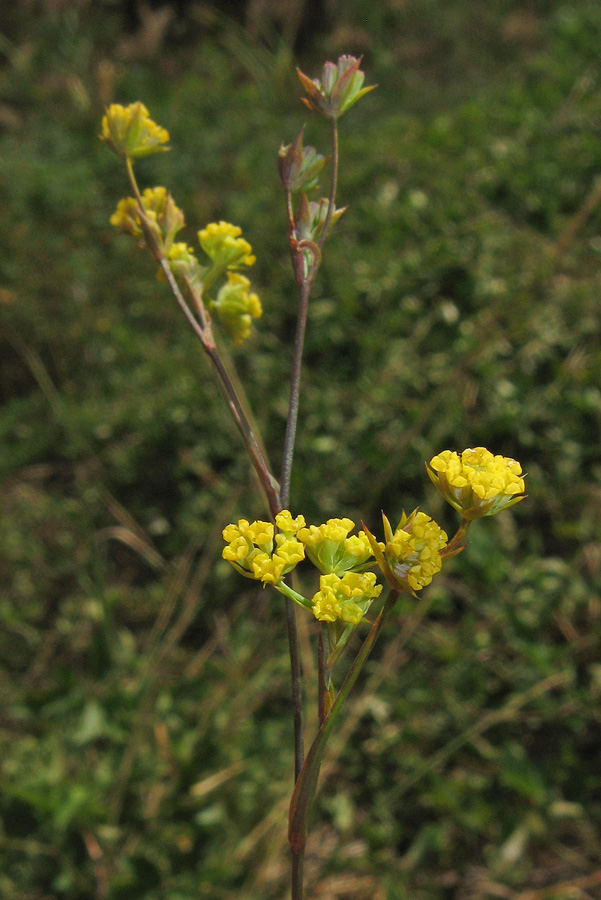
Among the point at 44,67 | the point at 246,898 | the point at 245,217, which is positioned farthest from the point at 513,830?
the point at 44,67

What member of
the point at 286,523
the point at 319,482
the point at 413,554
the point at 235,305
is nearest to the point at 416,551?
the point at 413,554

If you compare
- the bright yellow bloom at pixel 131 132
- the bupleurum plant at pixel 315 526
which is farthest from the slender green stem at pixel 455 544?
the bright yellow bloom at pixel 131 132

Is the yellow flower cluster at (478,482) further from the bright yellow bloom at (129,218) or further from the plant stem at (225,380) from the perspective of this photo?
the bright yellow bloom at (129,218)

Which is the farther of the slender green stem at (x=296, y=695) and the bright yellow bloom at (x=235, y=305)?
the bright yellow bloom at (x=235, y=305)

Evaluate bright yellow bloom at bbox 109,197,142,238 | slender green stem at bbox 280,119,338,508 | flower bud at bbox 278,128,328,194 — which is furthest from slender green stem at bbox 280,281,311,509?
bright yellow bloom at bbox 109,197,142,238

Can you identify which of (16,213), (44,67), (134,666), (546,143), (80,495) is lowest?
(134,666)

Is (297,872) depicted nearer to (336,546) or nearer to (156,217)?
(336,546)

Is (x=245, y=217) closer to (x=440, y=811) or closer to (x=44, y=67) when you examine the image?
(x=44, y=67)
